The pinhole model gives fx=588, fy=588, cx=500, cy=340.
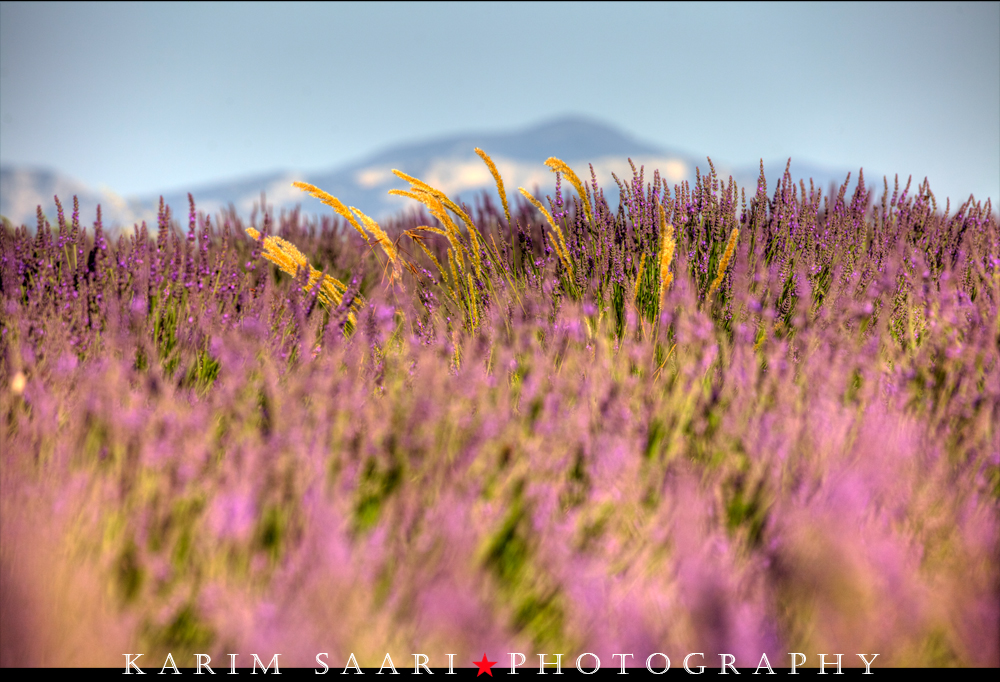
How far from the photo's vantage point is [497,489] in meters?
1.18

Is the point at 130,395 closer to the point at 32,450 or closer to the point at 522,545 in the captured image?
the point at 32,450

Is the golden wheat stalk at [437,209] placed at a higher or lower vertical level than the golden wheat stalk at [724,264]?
higher

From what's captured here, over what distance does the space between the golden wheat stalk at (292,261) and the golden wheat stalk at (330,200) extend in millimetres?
246

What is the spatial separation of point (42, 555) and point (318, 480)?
440 millimetres

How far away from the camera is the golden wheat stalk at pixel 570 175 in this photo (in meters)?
2.48

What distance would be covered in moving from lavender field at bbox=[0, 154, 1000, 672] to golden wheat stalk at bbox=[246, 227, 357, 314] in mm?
266

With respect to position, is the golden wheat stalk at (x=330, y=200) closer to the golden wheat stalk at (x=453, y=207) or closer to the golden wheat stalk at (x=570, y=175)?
the golden wheat stalk at (x=453, y=207)

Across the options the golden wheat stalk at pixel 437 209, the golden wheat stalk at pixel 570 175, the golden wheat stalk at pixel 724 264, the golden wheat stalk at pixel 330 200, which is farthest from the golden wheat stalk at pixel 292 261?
the golden wheat stalk at pixel 724 264

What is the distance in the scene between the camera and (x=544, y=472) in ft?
3.95

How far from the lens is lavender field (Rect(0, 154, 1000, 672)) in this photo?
911 mm

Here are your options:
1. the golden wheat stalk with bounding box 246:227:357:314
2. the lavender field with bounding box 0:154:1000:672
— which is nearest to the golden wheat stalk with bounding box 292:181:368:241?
the golden wheat stalk with bounding box 246:227:357:314

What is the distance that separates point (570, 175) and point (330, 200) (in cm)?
103

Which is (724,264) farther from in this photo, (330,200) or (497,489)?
(330,200)

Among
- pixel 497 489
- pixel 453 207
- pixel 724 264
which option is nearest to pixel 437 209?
pixel 453 207
